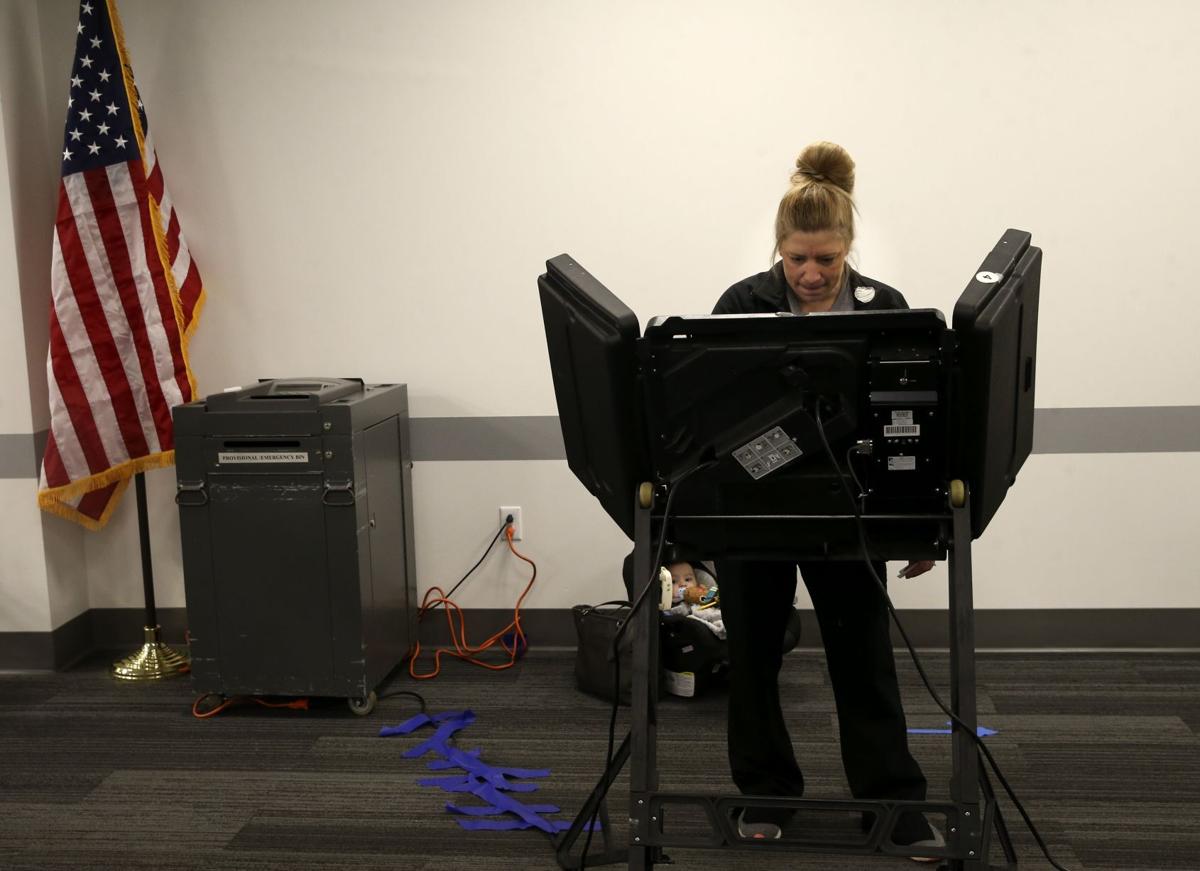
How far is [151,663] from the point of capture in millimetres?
3531

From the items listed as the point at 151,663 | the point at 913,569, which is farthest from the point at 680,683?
the point at 151,663

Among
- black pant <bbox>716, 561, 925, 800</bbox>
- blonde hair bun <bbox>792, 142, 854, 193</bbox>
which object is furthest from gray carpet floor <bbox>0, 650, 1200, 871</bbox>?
blonde hair bun <bbox>792, 142, 854, 193</bbox>

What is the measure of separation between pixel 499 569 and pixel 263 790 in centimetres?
113

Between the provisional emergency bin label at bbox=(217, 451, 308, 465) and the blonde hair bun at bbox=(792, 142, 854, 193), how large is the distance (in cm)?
161

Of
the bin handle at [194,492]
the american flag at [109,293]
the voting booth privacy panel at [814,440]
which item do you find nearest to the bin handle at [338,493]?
the bin handle at [194,492]

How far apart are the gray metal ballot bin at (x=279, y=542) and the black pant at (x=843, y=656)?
49.0 inches

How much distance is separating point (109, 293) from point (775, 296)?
2145 millimetres

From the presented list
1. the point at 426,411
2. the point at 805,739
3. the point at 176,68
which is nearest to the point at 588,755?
the point at 805,739

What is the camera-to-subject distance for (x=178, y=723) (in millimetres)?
3154

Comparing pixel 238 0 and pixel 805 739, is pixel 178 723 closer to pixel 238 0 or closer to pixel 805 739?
pixel 805 739

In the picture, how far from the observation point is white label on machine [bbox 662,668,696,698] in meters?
3.17

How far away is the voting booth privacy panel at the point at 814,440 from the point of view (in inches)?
63.3

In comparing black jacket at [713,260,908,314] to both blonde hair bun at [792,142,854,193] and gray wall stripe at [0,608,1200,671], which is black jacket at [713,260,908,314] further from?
gray wall stripe at [0,608,1200,671]

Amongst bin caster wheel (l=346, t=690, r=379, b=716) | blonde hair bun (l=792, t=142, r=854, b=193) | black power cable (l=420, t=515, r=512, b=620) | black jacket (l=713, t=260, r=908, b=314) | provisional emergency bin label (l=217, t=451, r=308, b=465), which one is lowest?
bin caster wheel (l=346, t=690, r=379, b=716)
